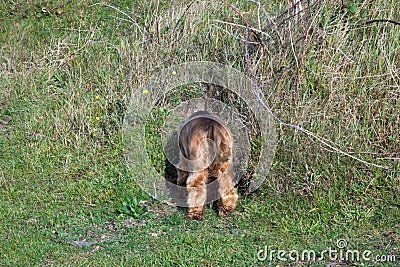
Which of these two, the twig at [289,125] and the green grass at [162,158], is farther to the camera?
the twig at [289,125]

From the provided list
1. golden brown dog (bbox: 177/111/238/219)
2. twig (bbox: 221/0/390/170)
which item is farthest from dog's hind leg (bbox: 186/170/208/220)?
twig (bbox: 221/0/390/170)

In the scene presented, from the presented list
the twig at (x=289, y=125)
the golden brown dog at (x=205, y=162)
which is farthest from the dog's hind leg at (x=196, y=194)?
the twig at (x=289, y=125)

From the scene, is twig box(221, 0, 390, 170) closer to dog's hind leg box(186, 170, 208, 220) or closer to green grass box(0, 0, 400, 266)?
green grass box(0, 0, 400, 266)

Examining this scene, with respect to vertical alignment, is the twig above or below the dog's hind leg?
above

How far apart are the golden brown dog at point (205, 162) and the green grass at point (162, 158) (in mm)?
170

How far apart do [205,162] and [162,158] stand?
1208 millimetres

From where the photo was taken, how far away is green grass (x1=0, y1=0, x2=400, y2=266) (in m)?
5.05

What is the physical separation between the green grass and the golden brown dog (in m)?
0.17

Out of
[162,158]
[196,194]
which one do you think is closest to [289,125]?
[196,194]

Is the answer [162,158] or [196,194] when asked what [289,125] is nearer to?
[196,194]

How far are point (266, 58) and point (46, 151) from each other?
2.74 m

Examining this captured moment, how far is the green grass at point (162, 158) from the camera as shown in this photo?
505 centimetres

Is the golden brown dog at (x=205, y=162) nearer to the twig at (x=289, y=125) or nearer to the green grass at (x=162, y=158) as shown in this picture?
the green grass at (x=162, y=158)

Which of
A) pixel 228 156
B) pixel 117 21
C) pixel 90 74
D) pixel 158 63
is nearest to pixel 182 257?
pixel 228 156
